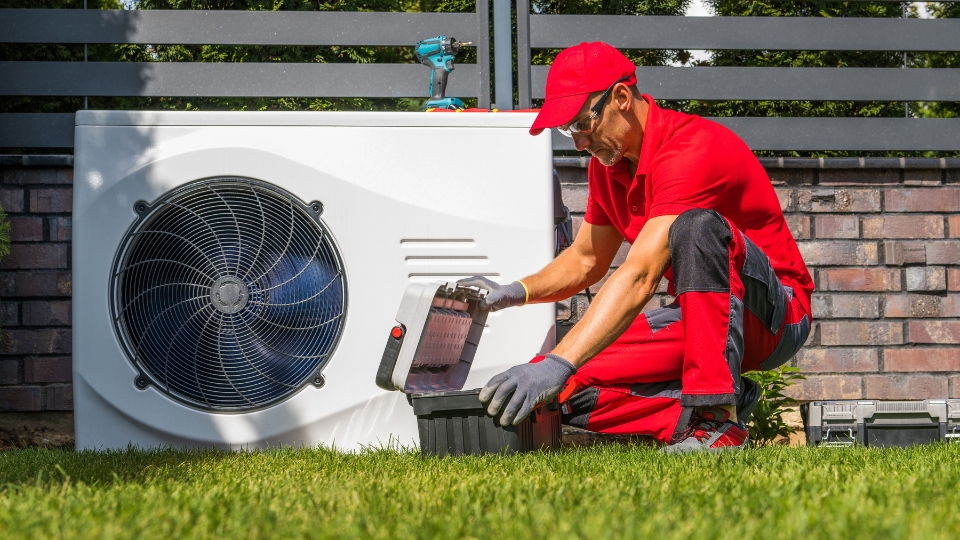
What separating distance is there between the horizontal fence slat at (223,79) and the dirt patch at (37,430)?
123 centimetres

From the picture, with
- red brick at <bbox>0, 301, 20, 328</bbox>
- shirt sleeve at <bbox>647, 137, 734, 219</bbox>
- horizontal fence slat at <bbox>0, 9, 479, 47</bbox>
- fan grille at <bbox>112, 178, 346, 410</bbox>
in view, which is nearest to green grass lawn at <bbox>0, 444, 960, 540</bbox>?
fan grille at <bbox>112, 178, 346, 410</bbox>

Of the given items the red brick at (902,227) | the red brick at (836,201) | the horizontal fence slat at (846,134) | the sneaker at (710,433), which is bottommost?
the sneaker at (710,433)

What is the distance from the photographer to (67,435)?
131 inches

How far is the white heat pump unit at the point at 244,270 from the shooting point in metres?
2.38

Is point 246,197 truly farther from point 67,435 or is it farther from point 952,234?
point 952,234

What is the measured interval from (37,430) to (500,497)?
2551 mm

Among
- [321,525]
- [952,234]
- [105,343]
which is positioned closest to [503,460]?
[321,525]

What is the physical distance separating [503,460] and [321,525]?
33.3 inches

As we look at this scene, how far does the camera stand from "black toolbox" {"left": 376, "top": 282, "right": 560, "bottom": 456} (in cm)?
217

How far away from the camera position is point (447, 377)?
2.52 metres

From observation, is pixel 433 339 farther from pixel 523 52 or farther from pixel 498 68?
pixel 523 52

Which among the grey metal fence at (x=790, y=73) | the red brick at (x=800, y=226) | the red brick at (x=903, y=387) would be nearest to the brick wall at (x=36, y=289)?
the grey metal fence at (x=790, y=73)

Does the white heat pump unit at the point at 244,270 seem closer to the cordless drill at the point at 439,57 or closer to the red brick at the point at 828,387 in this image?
the cordless drill at the point at 439,57

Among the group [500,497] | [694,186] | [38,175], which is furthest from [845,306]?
[38,175]
